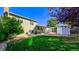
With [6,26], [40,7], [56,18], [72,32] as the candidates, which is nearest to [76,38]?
[72,32]

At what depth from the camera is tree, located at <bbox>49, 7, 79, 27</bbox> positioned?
5531 millimetres

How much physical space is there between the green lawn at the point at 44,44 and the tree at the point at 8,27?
0.52 feet

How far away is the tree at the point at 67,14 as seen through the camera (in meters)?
5.53

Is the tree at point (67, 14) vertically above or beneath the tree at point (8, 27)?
above

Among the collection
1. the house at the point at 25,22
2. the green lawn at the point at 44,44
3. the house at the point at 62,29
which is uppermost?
the house at the point at 25,22

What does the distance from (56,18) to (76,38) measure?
496 millimetres

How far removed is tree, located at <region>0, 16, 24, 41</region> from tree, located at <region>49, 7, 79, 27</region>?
62 cm

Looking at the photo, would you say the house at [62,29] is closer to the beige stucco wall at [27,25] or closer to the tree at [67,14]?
the tree at [67,14]

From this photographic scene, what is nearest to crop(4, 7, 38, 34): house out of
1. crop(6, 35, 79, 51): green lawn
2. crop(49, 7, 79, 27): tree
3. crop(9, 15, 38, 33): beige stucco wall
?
crop(9, 15, 38, 33): beige stucco wall

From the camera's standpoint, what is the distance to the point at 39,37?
5.52 metres

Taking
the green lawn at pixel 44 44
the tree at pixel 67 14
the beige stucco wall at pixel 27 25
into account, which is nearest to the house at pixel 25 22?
the beige stucco wall at pixel 27 25

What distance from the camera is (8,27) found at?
5.55 metres

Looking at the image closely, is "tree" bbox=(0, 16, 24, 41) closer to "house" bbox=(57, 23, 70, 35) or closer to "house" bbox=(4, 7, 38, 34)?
"house" bbox=(4, 7, 38, 34)

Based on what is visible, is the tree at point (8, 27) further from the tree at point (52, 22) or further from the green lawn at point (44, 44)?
the tree at point (52, 22)
